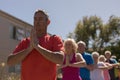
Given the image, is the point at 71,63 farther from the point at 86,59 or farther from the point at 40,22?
the point at 40,22

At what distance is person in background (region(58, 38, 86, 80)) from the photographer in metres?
8.16

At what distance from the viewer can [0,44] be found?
27.3 metres

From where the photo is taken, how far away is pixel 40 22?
4.68 metres

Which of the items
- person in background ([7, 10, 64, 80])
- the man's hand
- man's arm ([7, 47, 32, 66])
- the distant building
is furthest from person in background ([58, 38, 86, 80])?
the distant building

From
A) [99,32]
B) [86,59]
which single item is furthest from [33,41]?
[99,32]

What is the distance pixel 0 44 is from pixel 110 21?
31816 mm

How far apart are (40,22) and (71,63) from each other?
3.76m

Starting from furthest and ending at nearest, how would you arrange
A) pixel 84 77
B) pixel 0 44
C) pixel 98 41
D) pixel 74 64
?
pixel 98 41
pixel 0 44
pixel 84 77
pixel 74 64

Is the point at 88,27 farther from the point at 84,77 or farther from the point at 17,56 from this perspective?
the point at 17,56

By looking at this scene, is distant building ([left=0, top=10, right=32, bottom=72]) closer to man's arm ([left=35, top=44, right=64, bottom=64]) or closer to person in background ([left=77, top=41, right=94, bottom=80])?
person in background ([left=77, top=41, right=94, bottom=80])

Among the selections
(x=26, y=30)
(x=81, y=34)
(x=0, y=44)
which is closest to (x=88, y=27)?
(x=81, y=34)

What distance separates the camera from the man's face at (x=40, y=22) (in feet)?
15.3

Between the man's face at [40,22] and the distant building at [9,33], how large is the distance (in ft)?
72.8

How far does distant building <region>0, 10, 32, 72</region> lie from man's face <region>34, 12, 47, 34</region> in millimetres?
22177
